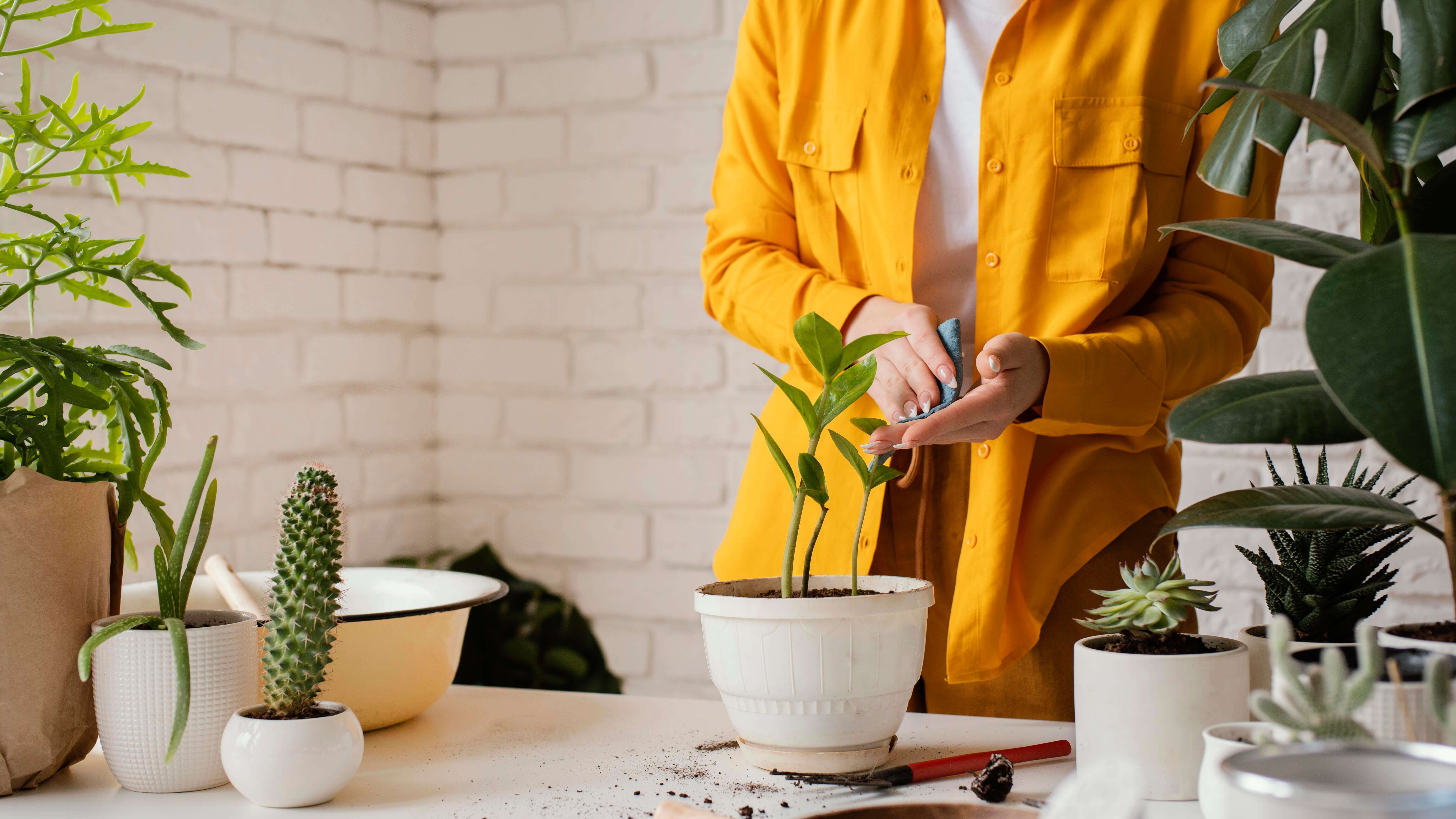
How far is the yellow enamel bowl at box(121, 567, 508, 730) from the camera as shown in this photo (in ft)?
2.78

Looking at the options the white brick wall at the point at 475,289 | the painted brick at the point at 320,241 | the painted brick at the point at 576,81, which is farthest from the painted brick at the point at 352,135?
the painted brick at the point at 576,81

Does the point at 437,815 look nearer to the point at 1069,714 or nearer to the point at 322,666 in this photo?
the point at 322,666

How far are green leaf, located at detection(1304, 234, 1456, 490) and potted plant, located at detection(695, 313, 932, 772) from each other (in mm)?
296

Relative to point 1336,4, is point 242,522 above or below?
below

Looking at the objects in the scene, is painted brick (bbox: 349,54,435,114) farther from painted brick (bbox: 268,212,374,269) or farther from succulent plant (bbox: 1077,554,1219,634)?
succulent plant (bbox: 1077,554,1219,634)

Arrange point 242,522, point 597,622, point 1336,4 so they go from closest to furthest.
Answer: point 1336,4 → point 242,522 → point 597,622

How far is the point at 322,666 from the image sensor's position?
72cm

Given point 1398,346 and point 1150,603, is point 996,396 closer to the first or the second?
point 1150,603

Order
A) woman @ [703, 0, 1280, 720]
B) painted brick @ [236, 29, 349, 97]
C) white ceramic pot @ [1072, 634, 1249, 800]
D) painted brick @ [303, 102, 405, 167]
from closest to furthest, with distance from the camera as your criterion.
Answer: white ceramic pot @ [1072, 634, 1249, 800] → woman @ [703, 0, 1280, 720] → painted brick @ [236, 29, 349, 97] → painted brick @ [303, 102, 405, 167]

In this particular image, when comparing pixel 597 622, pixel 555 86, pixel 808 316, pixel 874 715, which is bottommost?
pixel 597 622

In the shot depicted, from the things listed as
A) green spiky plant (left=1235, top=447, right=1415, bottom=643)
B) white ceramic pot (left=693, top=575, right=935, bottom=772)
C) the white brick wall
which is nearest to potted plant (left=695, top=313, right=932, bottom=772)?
white ceramic pot (left=693, top=575, right=935, bottom=772)

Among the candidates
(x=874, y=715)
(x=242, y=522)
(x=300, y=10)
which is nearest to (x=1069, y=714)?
(x=874, y=715)

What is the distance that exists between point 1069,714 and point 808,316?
64 centimetres

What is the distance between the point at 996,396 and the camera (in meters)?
0.92
